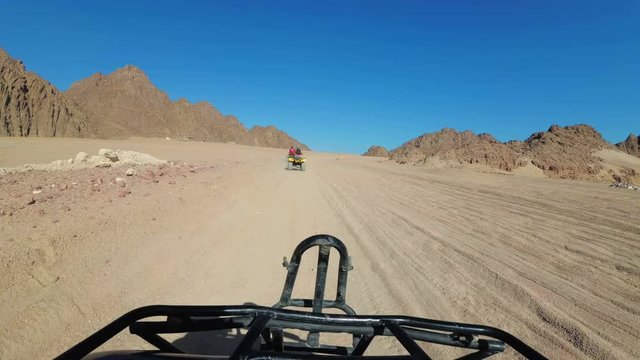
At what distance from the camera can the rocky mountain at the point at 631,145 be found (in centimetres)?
3912

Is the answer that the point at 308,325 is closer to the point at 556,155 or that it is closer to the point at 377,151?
the point at 556,155

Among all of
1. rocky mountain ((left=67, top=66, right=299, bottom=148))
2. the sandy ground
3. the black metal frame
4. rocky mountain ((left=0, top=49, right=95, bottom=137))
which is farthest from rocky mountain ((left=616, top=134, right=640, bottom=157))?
rocky mountain ((left=67, top=66, right=299, bottom=148))

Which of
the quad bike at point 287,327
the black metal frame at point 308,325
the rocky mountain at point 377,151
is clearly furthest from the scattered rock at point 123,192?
the rocky mountain at point 377,151

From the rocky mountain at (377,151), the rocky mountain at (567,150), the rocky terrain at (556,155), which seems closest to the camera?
the rocky terrain at (556,155)

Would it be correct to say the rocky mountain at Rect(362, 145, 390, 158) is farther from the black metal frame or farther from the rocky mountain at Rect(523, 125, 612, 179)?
the black metal frame

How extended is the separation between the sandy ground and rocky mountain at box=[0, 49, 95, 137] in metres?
84.6

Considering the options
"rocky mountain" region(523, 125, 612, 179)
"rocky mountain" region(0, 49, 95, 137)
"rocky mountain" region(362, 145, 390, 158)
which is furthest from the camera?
"rocky mountain" region(362, 145, 390, 158)

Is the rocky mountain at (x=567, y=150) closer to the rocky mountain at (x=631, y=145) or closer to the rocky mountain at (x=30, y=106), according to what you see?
the rocky mountain at (x=631, y=145)

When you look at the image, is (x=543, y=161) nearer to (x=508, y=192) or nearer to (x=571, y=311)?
(x=508, y=192)

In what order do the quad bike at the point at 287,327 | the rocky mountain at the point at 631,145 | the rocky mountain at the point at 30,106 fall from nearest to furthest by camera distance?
the quad bike at the point at 287,327
the rocky mountain at the point at 631,145
the rocky mountain at the point at 30,106

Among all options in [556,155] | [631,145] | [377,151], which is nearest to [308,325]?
[556,155]

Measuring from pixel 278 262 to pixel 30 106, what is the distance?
96.0 m

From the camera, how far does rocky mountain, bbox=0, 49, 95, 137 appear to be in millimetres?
73188

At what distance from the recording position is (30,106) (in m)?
78.1
